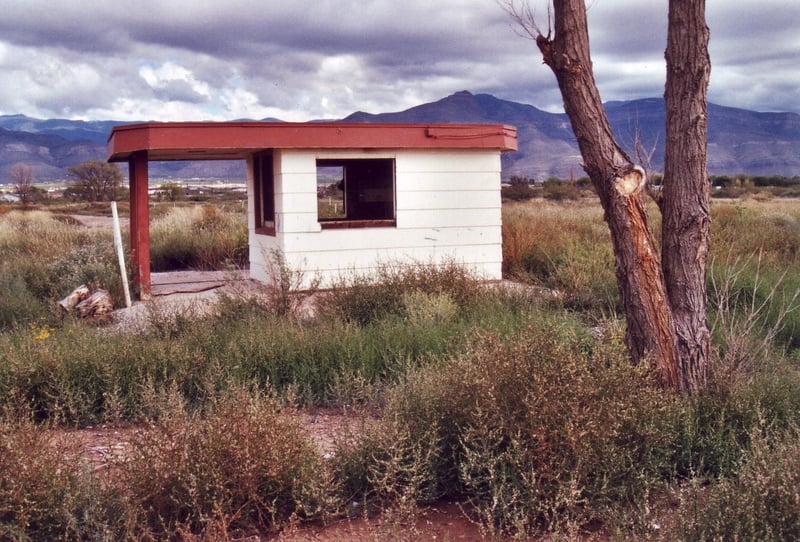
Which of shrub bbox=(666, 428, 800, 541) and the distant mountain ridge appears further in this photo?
Result: the distant mountain ridge

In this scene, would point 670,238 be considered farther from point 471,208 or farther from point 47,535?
point 471,208

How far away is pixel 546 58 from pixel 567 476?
297 cm

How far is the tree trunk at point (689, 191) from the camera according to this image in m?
5.65

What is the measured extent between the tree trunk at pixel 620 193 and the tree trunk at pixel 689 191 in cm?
17

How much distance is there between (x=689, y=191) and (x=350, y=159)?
7.30 meters

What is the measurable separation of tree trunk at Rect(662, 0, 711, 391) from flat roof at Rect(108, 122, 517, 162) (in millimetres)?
6417

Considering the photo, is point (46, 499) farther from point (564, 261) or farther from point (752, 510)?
point (564, 261)

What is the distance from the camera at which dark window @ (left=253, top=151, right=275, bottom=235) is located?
1262 cm

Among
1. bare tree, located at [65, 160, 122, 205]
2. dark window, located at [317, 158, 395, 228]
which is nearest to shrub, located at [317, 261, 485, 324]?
dark window, located at [317, 158, 395, 228]

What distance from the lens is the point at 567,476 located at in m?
4.17

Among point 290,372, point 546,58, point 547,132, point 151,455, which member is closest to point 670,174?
point 546,58

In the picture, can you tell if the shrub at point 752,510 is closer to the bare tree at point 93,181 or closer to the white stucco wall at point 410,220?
the white stucco wall at point 410,220

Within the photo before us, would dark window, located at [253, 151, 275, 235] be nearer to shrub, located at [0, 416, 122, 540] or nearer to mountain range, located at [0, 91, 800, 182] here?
shrub, located at [0, 416, 122, 540]

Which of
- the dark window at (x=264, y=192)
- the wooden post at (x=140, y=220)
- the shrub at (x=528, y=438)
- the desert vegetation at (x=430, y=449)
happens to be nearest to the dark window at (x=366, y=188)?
the dark window at (x=264, y=192)
